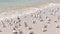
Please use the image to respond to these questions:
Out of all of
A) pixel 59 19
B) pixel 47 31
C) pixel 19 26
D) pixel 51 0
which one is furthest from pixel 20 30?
pixel 51 0

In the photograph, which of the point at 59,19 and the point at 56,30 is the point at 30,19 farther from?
the point at 56,30

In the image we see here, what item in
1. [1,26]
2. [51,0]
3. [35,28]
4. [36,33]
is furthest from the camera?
[51,0]

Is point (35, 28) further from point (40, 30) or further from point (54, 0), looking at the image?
point (54, 0)

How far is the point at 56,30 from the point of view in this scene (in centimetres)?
924

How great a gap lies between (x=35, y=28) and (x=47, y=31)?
2.53 ft

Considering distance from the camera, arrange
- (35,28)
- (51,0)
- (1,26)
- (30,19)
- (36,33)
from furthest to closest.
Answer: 1. (51,0)
2. (30,19)
3. (1,26)
4. (35,28)
5. (36,33)

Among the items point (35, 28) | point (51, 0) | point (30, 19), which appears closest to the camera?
point (35, 28)

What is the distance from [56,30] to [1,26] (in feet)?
9.45

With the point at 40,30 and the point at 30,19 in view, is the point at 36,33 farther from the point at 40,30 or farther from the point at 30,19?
the point at 30,19

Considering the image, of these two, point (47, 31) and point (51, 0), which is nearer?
point (47, 31)

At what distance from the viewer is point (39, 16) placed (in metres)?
11.8

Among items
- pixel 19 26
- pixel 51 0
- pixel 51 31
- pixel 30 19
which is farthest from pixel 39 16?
pixel 51 0

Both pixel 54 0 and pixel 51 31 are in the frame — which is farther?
pixel 54 0

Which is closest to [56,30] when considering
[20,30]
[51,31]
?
[51,31]
